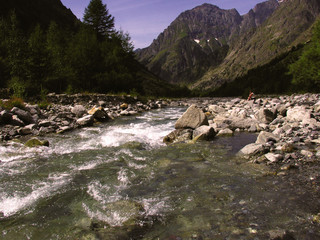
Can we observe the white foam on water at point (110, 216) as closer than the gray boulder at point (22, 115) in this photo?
Yes

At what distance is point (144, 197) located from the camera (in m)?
4.75

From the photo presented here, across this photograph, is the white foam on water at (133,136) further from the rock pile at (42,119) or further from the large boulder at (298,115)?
the large boulder at (298,115)

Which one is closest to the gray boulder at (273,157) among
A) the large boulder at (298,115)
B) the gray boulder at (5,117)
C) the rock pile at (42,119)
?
the large boulder at (298,115)

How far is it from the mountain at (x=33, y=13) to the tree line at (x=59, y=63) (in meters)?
33.1

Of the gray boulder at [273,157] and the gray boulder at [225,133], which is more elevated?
the gray boulder at [273,157]

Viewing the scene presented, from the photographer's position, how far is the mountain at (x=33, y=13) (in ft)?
195

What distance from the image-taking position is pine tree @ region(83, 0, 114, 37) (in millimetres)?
47750

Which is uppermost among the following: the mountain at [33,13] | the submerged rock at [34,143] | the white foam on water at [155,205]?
the mountain at [33,13]

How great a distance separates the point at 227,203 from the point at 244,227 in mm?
830

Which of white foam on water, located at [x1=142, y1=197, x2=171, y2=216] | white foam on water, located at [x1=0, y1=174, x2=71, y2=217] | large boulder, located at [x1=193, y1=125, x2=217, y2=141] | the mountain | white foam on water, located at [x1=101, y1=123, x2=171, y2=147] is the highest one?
the mountain

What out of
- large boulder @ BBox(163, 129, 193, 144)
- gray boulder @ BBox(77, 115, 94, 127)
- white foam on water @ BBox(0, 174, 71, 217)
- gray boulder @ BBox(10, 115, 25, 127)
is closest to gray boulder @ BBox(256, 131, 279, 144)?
large boulder @ BBox(163, 129, 193, 144)

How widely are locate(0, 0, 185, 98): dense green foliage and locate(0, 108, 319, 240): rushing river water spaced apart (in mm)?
16279

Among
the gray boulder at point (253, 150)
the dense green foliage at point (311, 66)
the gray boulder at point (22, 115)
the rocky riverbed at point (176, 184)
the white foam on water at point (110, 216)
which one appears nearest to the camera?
the rocky riverbed at point (176, 184)

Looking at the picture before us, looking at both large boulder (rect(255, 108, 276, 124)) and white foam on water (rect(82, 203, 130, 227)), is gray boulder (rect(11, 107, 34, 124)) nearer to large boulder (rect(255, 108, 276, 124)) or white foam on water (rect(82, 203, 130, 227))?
white foam on water (rect(82, 203, 130, 227))
